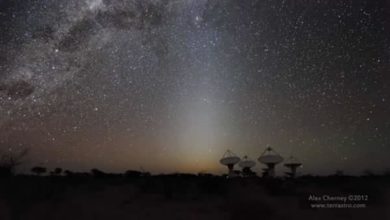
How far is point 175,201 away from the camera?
58.0 ft

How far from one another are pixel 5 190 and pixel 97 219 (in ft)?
14.6

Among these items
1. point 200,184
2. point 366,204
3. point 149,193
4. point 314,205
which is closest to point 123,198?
point 149,193

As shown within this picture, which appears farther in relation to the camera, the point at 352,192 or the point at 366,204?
the point at 352,192

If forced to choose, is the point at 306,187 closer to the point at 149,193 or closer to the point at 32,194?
A: the point at 149,193

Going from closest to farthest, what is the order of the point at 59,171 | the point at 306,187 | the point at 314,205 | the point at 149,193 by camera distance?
the point at 314,205
the point at 149,193
the point at 306,187
the point at 59,171

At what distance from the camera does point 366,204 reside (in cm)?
1764

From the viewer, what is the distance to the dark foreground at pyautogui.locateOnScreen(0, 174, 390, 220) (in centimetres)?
1513

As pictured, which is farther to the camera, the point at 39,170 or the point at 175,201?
the point at 39,170

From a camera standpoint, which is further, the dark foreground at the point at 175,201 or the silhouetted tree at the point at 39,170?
the silhouetted tree at the point at 39,170

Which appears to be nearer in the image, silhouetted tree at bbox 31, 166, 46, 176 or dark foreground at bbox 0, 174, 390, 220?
dark foreground at bbox 0, 174, 390, 220

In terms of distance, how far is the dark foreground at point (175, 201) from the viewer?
596 inches

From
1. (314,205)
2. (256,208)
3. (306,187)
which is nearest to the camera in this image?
(256,208)

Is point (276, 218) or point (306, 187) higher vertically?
point (306, 187)

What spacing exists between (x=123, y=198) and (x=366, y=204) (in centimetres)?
966
